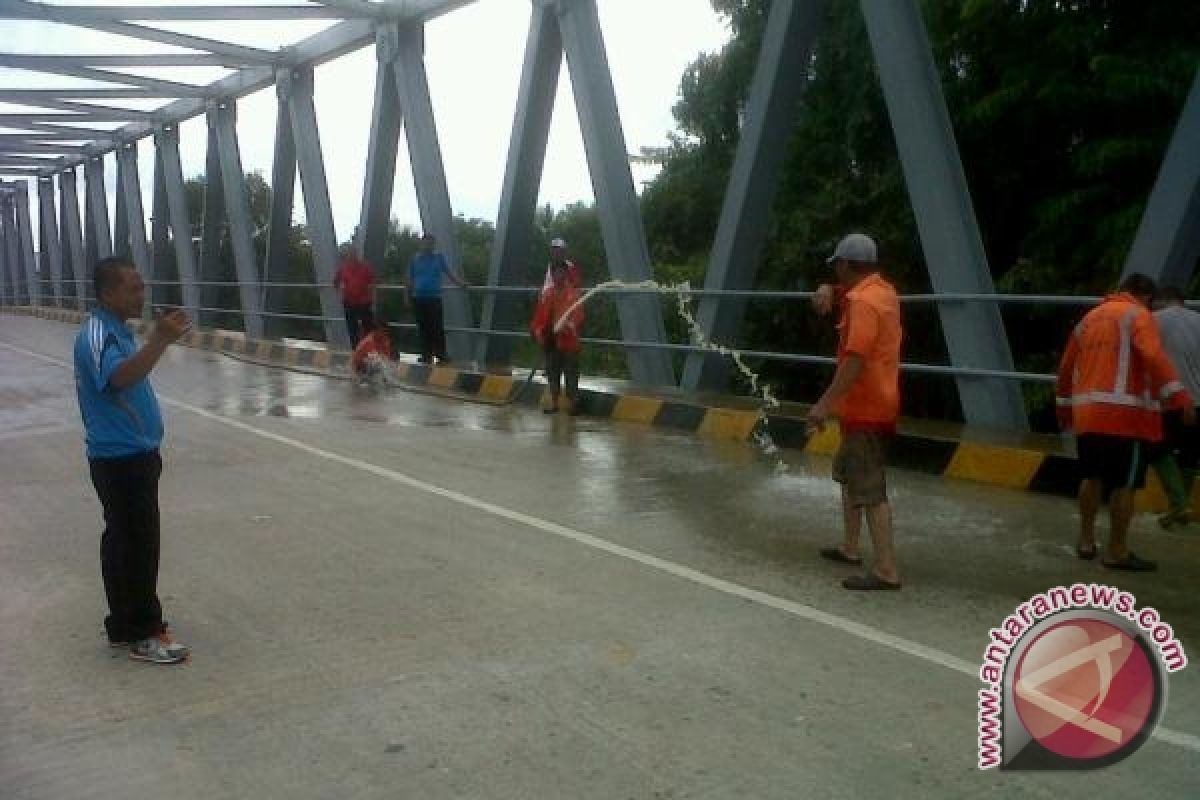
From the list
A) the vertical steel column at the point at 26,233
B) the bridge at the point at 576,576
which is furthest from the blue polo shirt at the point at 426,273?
the vertical steel column at the point at 26,233

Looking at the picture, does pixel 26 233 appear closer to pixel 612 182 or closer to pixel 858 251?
pixel 612 182

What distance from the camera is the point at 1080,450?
589 centimetres

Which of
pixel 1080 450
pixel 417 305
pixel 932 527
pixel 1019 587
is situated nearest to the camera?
pixel 1019 587

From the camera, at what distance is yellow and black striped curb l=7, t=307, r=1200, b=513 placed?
7680 mm

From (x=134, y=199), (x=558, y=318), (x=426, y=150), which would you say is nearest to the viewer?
(x=558, y=318)

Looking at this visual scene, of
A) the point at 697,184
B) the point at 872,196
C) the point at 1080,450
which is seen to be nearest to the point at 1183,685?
the point at 1080,450

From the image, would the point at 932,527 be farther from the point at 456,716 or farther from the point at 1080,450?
the point at 456,716

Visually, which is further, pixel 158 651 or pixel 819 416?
pixel 819 416

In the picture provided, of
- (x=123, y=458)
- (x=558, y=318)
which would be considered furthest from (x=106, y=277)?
(x=558, y=318)

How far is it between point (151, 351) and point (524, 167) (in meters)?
10.7

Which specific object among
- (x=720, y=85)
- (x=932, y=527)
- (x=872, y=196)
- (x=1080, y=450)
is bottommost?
(x=932, y=527)

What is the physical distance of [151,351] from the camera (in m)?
4.08

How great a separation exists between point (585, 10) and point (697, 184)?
7.03 m

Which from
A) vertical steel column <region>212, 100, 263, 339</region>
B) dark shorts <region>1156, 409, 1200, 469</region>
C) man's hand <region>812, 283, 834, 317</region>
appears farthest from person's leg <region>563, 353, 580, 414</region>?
vertical steel column <region>212, 100, 263, 339</region>
